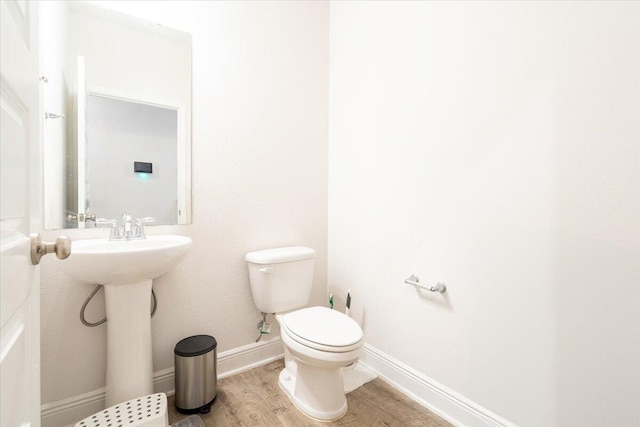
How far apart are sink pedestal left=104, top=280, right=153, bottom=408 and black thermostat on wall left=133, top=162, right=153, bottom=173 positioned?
1.90 feet

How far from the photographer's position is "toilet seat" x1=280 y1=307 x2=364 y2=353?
1.24 metres

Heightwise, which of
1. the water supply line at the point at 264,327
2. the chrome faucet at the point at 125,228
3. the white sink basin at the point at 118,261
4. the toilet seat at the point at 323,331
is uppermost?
the chrome faucet at the point at 125,228

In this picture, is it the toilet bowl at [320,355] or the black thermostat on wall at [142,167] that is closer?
the toilet bowl at [320,355]

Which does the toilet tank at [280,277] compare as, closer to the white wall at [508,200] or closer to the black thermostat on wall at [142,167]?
the white wall at [508,200]

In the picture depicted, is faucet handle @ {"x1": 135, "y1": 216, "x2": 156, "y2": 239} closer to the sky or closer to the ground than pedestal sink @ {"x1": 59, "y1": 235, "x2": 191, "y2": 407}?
closer to the sky

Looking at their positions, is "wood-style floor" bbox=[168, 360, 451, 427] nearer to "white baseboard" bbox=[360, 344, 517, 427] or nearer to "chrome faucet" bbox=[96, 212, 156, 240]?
"white baseboard" bbox=[360, 344, 517, 427]

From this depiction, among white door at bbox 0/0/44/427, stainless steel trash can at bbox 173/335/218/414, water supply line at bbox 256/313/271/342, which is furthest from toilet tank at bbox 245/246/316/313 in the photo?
white door at bbox 0/0/44/427

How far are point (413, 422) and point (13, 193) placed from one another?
1.63 m

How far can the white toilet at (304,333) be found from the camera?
1.25 m

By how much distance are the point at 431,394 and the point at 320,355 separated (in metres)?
0.66

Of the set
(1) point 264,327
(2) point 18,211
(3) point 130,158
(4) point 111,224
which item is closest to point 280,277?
(1) point 264,327

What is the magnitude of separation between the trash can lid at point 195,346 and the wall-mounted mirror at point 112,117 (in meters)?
0.62

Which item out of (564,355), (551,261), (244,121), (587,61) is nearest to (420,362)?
(564,355)

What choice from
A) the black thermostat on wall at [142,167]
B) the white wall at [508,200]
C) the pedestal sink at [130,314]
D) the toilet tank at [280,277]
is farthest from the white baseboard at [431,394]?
the black thermostat on wall at [142,167]
